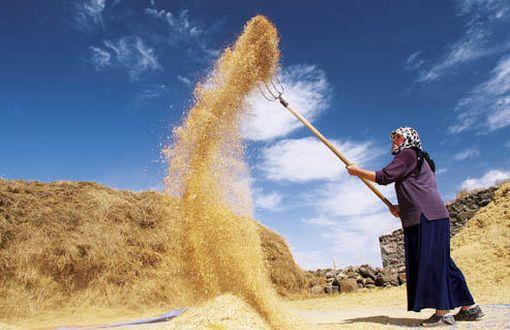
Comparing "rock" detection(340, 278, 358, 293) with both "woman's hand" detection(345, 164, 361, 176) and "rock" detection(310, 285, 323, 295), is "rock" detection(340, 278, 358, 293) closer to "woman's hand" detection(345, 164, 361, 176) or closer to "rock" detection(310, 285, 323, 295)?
"rock" detection(310, 285, 323, 295)

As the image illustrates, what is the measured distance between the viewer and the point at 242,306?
3479 mm

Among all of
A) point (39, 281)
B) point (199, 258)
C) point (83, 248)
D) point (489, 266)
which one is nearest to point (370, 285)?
point (489, 266)

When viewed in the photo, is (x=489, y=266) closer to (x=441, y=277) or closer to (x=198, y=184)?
(x=441, y=277)

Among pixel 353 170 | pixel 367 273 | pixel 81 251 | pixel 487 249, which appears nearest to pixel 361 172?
pixel 353 170

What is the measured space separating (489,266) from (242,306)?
567 cm

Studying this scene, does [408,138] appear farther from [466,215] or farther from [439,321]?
[466,215]

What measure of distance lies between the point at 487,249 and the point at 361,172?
5616 mm

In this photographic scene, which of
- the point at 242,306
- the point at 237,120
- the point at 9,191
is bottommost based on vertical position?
the point at 242,306

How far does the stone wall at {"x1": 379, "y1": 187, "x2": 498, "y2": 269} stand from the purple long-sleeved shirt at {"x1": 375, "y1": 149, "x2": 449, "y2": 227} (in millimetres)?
11263

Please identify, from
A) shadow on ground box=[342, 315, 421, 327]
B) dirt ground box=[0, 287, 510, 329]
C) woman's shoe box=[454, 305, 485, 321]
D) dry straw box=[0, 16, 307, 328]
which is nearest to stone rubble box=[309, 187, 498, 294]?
dry straw box=[0, 16, 307, 328]

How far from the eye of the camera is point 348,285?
11.2 meters

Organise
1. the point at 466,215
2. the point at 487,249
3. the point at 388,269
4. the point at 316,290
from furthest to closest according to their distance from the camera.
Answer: the point at 466,215 < the point at 388,269 < the point at 316,290 < the point at 487,249

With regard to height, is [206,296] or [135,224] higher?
[135,224]

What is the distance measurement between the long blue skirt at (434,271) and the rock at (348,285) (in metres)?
7.70
